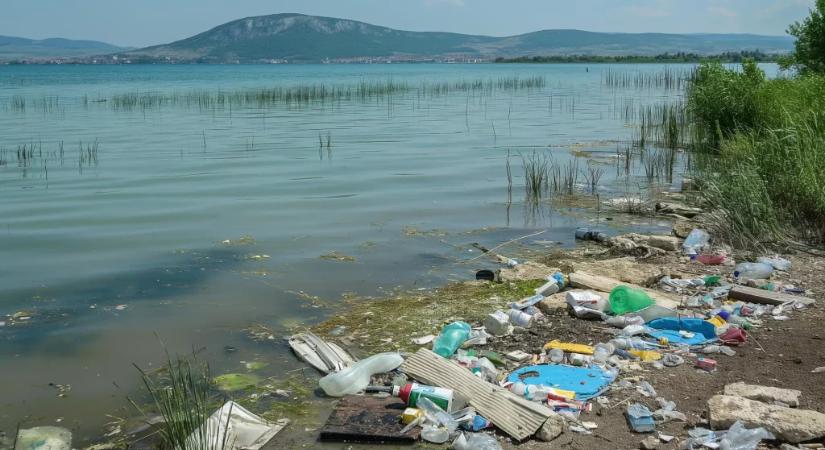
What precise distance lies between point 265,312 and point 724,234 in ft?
18.2

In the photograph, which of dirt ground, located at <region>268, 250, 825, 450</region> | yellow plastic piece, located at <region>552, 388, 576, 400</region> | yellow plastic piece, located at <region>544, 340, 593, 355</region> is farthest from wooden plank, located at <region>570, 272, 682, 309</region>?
yellow plastic piece, located at <region>552, 388, 576, 400</region>

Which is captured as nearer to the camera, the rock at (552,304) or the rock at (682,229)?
the rock at (552,304)

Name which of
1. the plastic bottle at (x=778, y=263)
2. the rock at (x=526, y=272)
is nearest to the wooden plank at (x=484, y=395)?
the rock at (x=526, y=272)

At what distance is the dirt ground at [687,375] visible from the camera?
4695mm

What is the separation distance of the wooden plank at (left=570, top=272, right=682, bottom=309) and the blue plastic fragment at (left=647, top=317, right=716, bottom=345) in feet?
1.71

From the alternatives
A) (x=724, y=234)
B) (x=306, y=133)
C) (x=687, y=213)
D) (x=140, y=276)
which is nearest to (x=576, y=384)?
(x=724, y=234)

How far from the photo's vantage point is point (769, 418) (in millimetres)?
4469

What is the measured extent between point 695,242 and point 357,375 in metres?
5.33

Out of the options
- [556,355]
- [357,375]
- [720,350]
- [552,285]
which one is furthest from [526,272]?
[357,375]

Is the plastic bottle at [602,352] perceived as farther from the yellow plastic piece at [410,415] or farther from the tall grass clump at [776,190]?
the tall grass clump at [776,190]

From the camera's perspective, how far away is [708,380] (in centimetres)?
540

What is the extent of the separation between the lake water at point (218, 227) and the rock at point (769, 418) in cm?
321

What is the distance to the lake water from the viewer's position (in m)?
6.76

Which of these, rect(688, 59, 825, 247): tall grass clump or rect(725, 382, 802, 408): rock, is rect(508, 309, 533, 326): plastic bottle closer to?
rect(725, 382, 802, 408): rock
